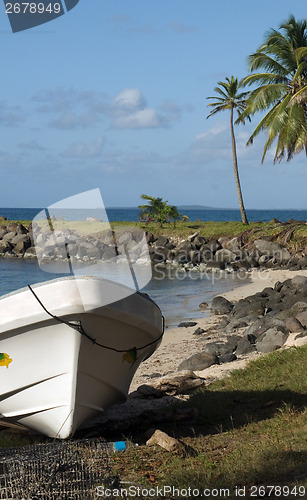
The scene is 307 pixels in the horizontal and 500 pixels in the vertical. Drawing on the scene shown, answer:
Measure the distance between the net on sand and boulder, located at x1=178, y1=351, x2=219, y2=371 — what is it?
5.31 m

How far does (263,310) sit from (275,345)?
628 centimetres

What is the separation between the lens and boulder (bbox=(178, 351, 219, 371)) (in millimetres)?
10828

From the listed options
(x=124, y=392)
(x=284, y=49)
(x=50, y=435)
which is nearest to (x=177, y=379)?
(x=124, y=392)

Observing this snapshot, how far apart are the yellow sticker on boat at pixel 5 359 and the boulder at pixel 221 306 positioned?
1350 cm

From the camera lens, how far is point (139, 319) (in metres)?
5.97

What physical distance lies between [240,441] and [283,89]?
2517 cm

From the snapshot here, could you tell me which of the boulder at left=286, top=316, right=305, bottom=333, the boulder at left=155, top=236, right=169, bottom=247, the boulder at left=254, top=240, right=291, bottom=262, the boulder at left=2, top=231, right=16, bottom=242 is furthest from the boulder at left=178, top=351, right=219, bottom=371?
the boulder at left=2, top=231, right=16, bottom=242

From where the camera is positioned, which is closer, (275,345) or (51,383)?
(51,383)

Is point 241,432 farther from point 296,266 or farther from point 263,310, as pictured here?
point 296,266

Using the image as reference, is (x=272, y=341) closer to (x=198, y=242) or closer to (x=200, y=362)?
(x=200, y=362)

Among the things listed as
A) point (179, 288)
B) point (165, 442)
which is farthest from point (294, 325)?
point (179, 288)

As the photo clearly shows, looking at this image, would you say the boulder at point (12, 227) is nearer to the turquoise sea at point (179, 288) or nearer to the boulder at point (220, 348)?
the turquoise sea at point (179, 288)

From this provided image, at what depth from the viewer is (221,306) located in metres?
19.1

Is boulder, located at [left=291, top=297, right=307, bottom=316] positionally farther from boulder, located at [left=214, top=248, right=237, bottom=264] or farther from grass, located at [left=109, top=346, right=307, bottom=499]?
boulder, located at [left=214, top=248, right=237, bottom=264]
